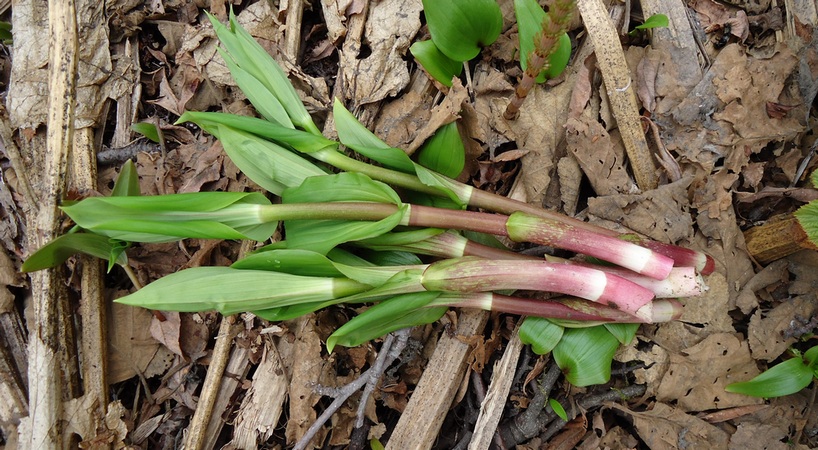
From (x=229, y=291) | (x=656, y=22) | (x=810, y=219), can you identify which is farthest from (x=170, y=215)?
(x=810, y=219)

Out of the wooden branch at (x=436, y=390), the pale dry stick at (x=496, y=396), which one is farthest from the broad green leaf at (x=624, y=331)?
the wooden branch at (x=436, y=390)

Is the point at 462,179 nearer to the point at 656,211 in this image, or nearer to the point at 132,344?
the point at 656,211

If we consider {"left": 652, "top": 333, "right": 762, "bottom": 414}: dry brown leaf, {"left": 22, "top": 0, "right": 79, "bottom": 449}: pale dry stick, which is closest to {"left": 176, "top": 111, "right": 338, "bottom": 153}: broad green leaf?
{"left": 22, "top": 0, "right": 79, "bottom": 449}: pale dry stick

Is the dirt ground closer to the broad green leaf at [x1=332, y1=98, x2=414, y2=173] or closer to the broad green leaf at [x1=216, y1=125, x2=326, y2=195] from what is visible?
the broad green leaf at [x1=332, y1=98, x2=414, y2=173]

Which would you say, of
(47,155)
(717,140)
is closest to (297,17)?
(47,155)

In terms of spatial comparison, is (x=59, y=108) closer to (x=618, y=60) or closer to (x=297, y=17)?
(x=297, y=17)
